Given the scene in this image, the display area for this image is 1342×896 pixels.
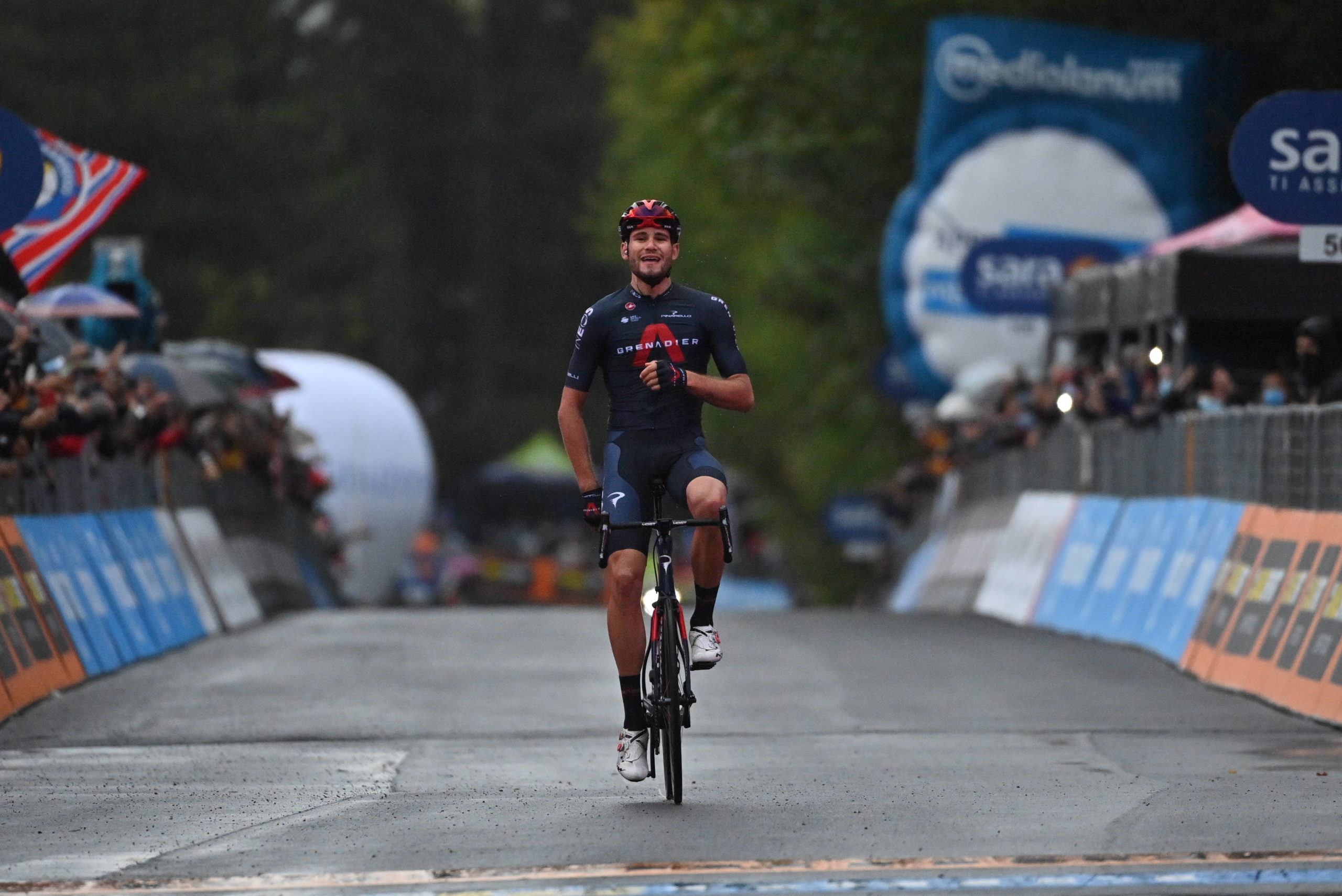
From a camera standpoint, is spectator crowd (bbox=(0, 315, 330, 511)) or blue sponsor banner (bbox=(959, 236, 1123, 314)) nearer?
spectator crowd (bbox=(0, 315, 330, 511))

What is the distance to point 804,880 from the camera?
26.2 feet

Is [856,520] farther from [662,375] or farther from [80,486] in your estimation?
[662,375]

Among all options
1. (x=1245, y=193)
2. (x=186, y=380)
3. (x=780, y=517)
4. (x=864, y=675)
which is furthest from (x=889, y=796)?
(x=780, y=517)

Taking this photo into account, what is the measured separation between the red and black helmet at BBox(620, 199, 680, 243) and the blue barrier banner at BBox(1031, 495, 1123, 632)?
35.6ft

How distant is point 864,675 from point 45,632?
492 centimetres

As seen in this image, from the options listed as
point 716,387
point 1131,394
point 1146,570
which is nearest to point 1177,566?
point 1146,570

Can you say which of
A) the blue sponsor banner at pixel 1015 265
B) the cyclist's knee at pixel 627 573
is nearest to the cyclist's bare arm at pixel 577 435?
the cyclist's knee at pixel 627 573

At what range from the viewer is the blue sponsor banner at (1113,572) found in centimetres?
1956

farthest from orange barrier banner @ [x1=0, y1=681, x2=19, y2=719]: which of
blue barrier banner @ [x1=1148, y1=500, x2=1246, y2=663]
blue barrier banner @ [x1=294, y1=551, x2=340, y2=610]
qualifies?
blue barrier banner @ [x1=294, y1=551, x2=340, y2=610]

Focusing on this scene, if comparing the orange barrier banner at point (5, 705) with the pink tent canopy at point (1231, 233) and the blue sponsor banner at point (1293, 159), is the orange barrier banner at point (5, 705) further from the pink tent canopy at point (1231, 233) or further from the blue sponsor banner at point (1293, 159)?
the pink tent canopy at point (1231, 233)

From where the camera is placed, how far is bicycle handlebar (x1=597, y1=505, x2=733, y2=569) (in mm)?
10078

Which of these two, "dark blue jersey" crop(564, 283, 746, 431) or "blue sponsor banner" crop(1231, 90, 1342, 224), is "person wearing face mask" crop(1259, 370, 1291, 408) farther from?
"dark blue jersey" crop(564, 283, 746, 431)

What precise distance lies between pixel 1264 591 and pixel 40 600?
22.9 ft

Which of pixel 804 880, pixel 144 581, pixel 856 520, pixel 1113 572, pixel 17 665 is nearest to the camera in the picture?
pixel 804 880
